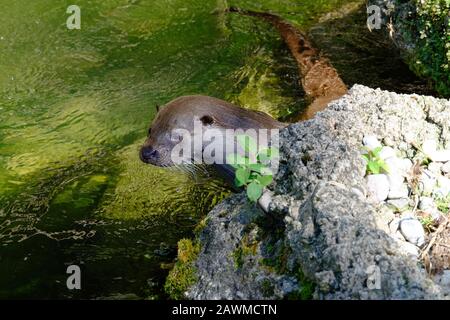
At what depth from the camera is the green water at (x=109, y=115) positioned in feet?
11.3

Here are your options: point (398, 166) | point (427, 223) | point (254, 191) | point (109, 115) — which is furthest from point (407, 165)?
point (109, 115)

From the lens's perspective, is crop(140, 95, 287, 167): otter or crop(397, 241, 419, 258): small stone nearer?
crop(397, 241, 419, 258): small stone

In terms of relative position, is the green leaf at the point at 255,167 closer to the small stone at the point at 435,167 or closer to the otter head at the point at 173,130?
the small stone at the point at 435,167

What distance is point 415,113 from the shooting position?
2998 mm

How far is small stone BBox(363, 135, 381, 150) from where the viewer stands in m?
2.85

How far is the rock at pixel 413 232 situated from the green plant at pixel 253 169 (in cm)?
55

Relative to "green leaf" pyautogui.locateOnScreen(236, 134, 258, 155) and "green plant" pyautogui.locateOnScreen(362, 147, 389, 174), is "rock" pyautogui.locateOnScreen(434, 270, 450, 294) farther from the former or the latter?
"green leaf" pyautogui.locateOnScreen(236, 134, 258, 155)

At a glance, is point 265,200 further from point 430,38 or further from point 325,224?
point 430,38

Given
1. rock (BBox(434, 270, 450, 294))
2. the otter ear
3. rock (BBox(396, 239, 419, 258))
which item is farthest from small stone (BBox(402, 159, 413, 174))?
the otter ear

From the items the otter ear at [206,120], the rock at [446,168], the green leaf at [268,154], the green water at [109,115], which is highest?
the green leaf at [268,154]

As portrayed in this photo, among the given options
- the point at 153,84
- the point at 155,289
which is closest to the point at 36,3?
the point at 153,84

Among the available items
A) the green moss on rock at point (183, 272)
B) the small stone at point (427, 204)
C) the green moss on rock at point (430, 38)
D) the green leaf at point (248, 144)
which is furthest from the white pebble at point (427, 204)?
the green moss on rock at point (430, 38)

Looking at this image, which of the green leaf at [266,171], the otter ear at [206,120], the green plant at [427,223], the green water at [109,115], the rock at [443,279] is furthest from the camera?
the otter ear at [206,120]

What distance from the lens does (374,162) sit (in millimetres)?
2719
